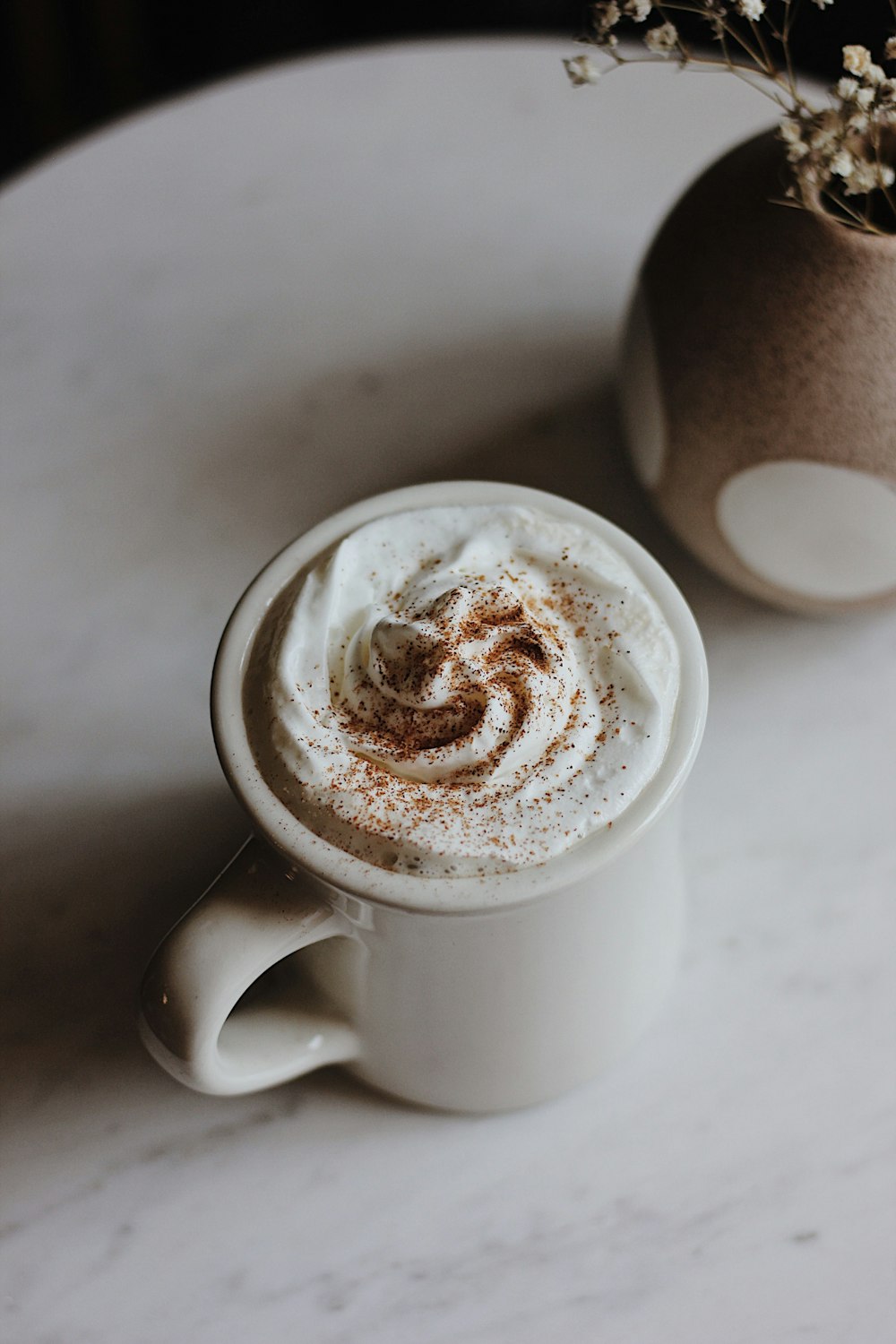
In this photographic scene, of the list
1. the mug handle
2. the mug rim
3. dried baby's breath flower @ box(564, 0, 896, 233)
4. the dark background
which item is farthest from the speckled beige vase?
the dark background

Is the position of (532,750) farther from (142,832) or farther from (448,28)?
(448,28)

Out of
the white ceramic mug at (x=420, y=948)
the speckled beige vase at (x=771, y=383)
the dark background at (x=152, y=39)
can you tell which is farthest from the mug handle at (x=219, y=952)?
the dark background at (x=152, y=39)

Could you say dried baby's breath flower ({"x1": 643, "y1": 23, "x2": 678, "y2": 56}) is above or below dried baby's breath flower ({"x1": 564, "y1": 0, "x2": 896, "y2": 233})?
above

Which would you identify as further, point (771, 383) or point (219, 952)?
point (771, 383)

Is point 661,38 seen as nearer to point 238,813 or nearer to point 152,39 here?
point 238,813

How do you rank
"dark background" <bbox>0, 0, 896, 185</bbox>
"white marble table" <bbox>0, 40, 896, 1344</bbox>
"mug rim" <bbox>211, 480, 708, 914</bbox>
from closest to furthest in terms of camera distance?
"mug rim" <bbox>211, 480, 708, 914</bbox>
"white marble table" <bbox>0, 40, 896, 1344</bbox>
"dark background" <bbox>0, 0, 896, 185</bbox>

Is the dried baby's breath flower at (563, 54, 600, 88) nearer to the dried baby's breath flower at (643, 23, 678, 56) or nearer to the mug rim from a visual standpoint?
the dried baby's breath flower at (643, 23, 678, 56)

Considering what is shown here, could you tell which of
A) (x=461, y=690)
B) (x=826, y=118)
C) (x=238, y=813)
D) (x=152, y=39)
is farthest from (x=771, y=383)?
(x=152, y=39)

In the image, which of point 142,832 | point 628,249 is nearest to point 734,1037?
point 142,832
